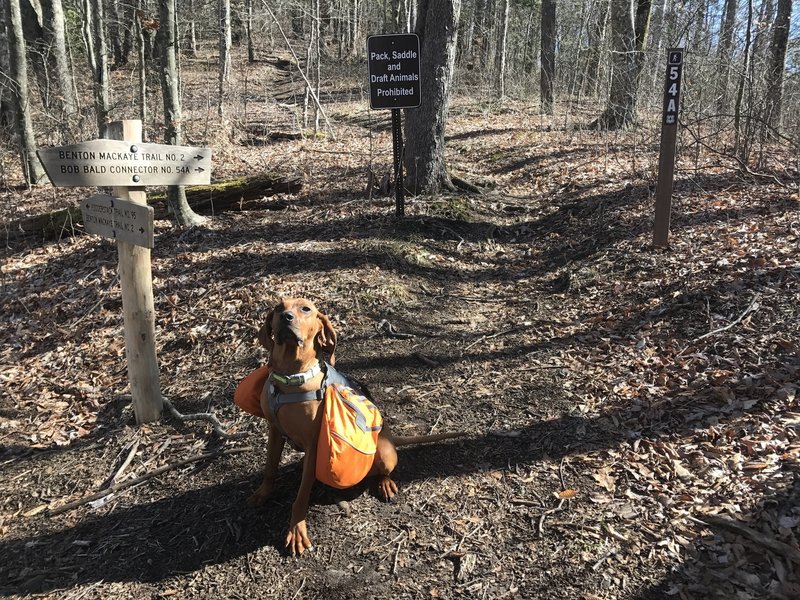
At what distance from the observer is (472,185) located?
10.1m

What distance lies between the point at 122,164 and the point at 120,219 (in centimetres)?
38

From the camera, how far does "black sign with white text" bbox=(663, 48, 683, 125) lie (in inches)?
242


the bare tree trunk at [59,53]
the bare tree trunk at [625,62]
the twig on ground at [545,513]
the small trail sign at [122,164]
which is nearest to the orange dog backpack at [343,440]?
the twig on ground at [545,513]

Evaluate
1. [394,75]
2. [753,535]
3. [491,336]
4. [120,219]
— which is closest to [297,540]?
[753,535]

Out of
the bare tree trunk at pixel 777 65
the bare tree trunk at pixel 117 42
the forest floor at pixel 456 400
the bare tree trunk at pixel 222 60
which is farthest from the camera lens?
the bare tree trunk at pixel 117 42

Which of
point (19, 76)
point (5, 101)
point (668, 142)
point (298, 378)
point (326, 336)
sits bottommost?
point (298, 378)

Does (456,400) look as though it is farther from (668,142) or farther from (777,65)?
(777,65)

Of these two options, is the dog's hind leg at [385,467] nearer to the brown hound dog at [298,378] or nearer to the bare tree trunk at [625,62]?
the brown hound dog at [298,378]

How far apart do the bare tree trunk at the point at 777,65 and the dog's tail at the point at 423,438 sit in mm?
7387

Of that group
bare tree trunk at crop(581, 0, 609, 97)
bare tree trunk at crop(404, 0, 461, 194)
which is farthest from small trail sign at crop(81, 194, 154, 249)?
bare tree trunk at crop(581, 0, 609, 97)

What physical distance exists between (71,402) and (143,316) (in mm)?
1601

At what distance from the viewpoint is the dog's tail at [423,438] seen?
145 inches

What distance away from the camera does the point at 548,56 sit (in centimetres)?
1886

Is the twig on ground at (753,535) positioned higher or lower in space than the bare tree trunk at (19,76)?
lower
